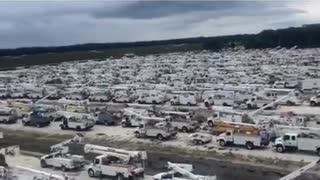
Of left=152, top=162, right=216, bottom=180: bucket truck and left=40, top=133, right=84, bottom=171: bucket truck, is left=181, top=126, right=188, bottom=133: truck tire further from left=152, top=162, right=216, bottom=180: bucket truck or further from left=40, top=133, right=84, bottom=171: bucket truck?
left=152, top=162, right=216, bottom=180: bucket truck

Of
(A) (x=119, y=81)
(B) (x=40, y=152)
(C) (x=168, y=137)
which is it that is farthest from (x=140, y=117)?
(A) (x=119, y=81)

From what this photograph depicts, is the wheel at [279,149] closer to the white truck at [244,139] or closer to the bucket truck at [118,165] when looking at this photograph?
the white truck at [244,139]

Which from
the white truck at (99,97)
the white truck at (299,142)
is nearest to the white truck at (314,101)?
the white truck at (299,142)

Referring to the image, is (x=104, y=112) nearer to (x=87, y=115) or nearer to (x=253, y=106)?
(x=87, y=115)

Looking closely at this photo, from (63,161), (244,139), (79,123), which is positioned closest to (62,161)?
(63,161)

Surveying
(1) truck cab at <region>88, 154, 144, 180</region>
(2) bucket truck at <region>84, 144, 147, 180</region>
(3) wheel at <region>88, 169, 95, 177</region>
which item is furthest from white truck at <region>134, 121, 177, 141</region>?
(3) wheel at <region>88, 169, 95, 177</region>

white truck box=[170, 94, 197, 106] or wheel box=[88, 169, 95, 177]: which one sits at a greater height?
white truck box=[170, 94, 197, 106]
